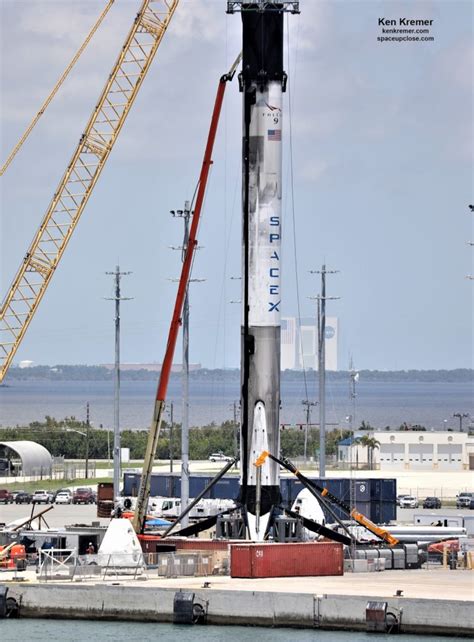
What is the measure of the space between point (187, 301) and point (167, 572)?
29.2 m

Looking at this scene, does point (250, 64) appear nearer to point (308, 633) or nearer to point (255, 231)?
point (255, 231)

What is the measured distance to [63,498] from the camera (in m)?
116

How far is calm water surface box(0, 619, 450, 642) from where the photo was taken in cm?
5797

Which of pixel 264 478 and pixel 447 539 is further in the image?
pixel 447 539

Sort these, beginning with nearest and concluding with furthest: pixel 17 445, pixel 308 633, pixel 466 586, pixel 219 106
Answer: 1. pixel 308 633
2. pixel 466 586
3. pixel 219 106
4. pixel 17 445

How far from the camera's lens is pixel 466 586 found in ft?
207

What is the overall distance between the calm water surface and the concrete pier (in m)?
0.29

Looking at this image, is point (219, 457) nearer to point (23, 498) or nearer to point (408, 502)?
point (23, 498)

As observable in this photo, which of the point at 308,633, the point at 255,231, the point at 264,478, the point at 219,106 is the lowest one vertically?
the point at 308,633

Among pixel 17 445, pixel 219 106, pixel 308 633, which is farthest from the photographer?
pixel 17 445

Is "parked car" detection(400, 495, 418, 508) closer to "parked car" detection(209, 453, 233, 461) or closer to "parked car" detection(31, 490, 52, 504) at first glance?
"parked car" detection(31, 490, 52, 504)

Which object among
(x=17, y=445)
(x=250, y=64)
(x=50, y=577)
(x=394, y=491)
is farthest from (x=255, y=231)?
(x=17, y=445)

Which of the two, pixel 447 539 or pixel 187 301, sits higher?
pixel 187 301

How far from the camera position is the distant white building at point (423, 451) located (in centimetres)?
16312
